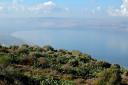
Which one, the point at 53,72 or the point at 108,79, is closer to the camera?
the point at 108,79

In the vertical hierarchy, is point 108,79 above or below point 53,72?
above

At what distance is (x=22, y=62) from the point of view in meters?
35.5

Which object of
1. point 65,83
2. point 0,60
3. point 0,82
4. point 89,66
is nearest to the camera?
point 0,82

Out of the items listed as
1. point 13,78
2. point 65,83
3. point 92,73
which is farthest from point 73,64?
point 13,78

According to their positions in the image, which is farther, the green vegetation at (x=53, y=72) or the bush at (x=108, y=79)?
the bush at (x=108, y=79)

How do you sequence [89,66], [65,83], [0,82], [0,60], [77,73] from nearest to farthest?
[0,82]
[65,83]
[0,60]
[77,73]
[89,66]

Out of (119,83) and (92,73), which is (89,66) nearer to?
(92,73)

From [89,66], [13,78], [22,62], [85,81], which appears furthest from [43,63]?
[13,78]

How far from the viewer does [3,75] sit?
2225 cm

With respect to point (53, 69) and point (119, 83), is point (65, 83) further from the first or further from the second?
point (53, 69)

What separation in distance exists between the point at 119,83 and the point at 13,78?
8.23m

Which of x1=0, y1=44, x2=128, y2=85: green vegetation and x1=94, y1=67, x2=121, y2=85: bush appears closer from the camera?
x1=0, y1=44, x2=128, y2=85: green vegetation

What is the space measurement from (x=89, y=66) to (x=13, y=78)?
51.8 feet

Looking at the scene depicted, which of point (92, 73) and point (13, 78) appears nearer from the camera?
point (13, 78)
